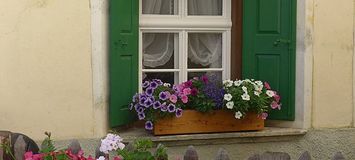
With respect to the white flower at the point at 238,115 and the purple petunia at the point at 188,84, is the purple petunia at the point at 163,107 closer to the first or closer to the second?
the purple petunia at the point at 188,84

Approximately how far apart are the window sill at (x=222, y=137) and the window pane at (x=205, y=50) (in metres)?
0.79

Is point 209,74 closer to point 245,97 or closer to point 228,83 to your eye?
point 228,83

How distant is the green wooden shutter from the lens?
20.3 ft

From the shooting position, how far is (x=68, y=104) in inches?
222

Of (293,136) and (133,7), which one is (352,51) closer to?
(293,136)

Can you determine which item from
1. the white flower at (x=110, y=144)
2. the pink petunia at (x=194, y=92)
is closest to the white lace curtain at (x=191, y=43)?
the pink petunia at (x=194, y=92)

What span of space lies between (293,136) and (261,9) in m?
1.19

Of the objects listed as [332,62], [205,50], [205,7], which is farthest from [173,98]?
[332,62]

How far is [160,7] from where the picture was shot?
20.6ft

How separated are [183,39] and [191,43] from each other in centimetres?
14

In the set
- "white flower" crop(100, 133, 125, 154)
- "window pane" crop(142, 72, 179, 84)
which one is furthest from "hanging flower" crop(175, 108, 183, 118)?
"white flower" crop(100, 133, 125, 154)

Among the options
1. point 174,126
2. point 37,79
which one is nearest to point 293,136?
point 174,126

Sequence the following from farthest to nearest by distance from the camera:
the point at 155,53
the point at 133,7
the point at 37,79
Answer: the point at 155,53 → the point at 133,7 → the point at 37,79

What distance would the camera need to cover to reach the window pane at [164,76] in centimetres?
628
